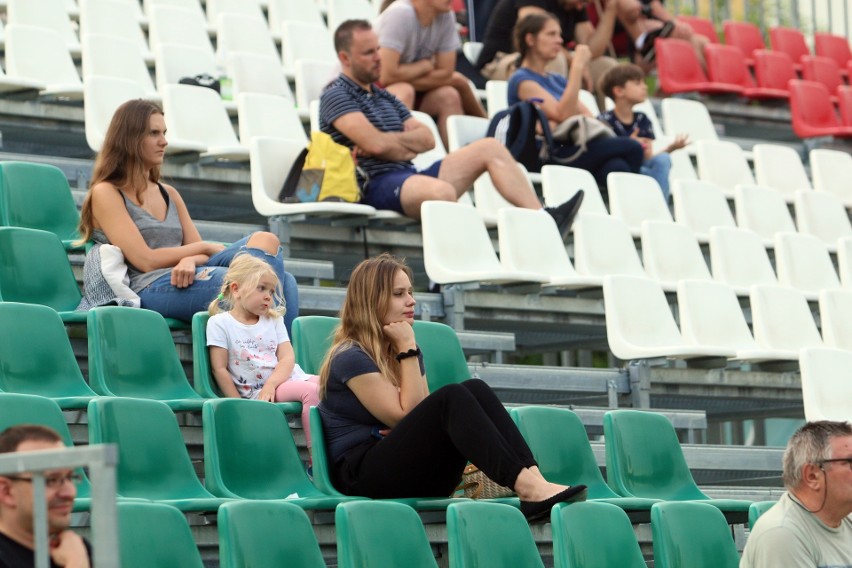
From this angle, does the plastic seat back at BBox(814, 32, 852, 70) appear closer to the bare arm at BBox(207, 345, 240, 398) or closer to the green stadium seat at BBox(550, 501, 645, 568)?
the bare arm at BBox(207, 345, 240, 398)

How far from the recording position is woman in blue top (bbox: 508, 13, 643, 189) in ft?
23.9

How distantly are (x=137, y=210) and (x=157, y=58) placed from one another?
95.0 inches

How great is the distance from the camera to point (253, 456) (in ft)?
13.3

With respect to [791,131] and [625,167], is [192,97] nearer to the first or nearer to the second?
[625,167]

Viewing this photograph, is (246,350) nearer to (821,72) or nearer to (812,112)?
(812,112)

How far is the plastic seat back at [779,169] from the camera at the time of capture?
28.1 ft

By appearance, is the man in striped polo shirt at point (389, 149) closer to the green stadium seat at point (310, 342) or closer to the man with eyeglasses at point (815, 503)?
the green stadium seat at point (310, 342)

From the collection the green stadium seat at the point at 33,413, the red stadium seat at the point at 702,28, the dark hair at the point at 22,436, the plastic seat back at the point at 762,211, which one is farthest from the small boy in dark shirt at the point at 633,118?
the dark hair at the point at 22,436

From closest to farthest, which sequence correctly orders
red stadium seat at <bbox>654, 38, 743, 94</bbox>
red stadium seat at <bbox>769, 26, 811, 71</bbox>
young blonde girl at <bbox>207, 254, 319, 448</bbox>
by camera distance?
young blonde girl at <bbox>207, 254, 319, 448</bbox>
red stadium seat at <bbox>654, 38, 743, 94</bbox>
red stadium seat at <bbox>769, 26, 811, 71</bbox>

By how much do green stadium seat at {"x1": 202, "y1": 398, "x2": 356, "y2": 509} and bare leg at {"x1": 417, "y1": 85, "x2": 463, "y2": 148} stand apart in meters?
3.53

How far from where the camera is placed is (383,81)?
7168 mm

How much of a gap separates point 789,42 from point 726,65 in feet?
4.23

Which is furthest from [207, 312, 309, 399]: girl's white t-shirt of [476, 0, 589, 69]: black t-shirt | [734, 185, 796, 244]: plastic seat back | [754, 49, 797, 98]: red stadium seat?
[754, 49, 797, 98]: red stadium seat

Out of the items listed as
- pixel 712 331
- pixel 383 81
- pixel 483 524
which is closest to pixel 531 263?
pixel 712 331
